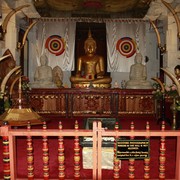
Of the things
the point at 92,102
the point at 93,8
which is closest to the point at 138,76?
the point at 92,102

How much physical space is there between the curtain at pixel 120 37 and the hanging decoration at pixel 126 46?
79 millimetres

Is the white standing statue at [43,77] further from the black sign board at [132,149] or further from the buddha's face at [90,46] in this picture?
the black sign board at [132,149]

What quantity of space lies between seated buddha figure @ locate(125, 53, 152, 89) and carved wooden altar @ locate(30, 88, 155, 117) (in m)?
0.76

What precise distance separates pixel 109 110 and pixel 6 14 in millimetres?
3739

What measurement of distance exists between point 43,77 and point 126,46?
10.1 ft

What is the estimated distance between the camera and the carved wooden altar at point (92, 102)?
24.1 feet

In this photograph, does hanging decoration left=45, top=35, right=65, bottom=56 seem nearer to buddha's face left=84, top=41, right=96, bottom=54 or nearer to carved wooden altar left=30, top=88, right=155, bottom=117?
buddha's face left=84, top=41, right=96, bottom=54

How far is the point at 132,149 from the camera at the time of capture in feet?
8.72

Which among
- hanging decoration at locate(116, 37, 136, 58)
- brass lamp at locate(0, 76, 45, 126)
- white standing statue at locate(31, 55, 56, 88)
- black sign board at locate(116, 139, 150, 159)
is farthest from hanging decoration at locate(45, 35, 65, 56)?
black sign board at locate(116, 139, 150, 159)

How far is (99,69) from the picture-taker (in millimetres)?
9383

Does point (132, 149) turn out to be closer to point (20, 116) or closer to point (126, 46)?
point (20, 116)

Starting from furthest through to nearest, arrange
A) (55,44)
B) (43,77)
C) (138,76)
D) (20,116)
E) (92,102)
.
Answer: (55,44), (138,76), (43,77), (92,102), (20,116)

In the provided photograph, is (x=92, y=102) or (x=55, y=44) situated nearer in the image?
(x=92, y=102)

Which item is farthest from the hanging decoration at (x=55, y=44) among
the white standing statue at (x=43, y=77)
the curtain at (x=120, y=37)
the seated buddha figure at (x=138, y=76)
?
the seated buddha figure at (x=138, y=76)
